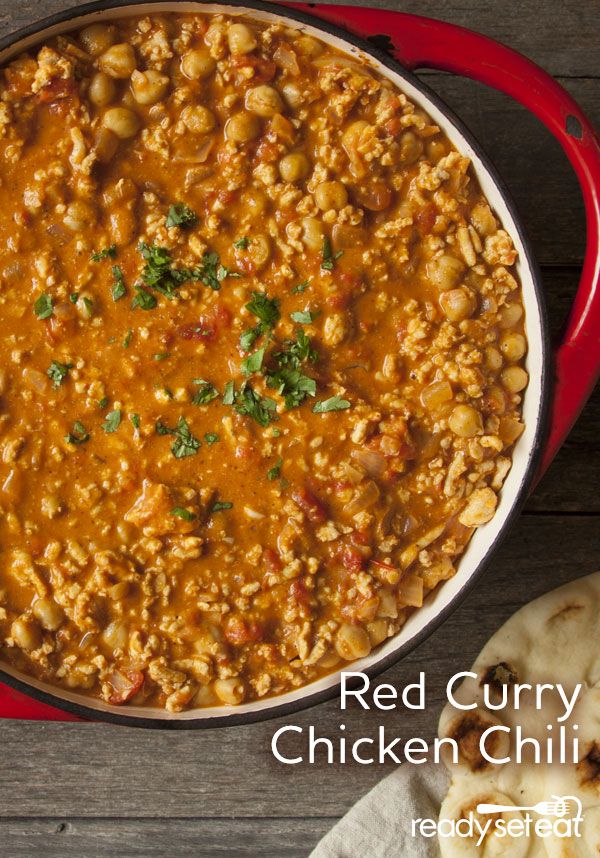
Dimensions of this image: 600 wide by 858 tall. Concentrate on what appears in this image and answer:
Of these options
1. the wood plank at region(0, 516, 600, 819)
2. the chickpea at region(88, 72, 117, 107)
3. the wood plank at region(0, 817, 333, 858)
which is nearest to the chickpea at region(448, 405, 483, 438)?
the wood plank at region(0, 516, 600, 819)

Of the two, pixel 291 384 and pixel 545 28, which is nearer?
pixel 291 384

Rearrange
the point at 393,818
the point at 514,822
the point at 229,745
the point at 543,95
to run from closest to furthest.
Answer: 1. the point at 543,95
2. the point at 514,822
3. the point at 393,818
4. the point at 229,745

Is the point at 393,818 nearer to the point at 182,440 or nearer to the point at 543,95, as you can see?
the point at 182,440

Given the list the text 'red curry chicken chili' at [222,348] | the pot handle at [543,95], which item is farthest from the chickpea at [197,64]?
the pot handle at [543,95]

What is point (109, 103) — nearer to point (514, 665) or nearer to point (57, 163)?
→ point (57, 163)

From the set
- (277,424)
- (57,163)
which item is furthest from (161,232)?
(277,424)

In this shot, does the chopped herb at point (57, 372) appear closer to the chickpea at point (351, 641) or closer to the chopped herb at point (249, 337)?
the chopped herb at point (249, 337)

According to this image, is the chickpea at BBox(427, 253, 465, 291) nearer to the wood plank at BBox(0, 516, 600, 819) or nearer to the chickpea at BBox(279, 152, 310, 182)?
the chickpea at BBox(279, 152, 310, 182)

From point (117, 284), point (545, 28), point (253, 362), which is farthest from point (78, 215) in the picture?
point (545, 28)
